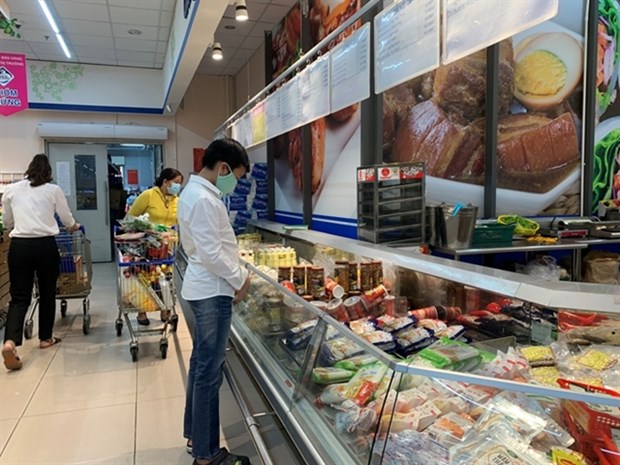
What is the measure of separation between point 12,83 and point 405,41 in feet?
21.6

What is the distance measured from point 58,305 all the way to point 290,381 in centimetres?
540

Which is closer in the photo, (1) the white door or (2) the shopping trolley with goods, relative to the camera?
(2) the shopping trolley with goods

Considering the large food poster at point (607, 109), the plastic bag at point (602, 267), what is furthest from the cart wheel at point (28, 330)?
the large food poster at point (607, 109)

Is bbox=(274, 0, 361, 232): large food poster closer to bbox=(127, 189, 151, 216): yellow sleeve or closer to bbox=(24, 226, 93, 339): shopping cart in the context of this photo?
bbox=(127, 189, 151, 216): yellow sleeve

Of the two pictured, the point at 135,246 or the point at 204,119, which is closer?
the point at 135,246

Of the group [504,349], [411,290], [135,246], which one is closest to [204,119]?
[135,246]

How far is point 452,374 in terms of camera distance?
4.21 feet

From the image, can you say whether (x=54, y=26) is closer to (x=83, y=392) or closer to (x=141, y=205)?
(x=141, y=205)

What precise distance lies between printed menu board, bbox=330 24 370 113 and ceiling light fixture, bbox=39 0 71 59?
203 inches

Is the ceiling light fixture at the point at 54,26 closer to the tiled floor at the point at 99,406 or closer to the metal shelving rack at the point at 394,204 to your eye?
the tiled floor at the point at 99,406

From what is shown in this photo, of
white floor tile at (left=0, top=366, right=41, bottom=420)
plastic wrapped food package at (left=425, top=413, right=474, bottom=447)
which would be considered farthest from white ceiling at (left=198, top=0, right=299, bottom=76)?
plastic wrapped food package at (left=425, top=413, right=474, bottom=447)

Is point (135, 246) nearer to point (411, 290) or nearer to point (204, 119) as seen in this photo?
point (411, 290)

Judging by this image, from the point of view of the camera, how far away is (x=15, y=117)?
356 inches

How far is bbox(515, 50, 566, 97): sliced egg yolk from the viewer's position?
16.1 feet
